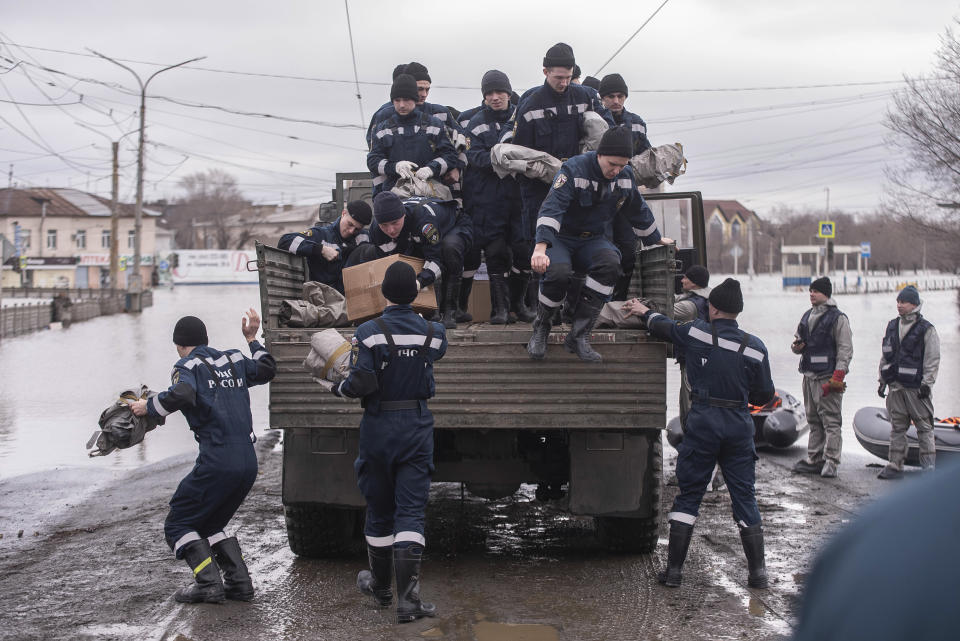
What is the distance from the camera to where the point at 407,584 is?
17.5 ft

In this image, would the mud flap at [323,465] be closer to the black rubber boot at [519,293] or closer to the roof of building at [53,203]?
the black rubber boot at [519,293]

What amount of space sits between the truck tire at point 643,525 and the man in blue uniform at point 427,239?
1615 millimetres

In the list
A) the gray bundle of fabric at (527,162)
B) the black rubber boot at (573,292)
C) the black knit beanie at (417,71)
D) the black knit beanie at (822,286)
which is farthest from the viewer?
the black knit beanie at (822,286)

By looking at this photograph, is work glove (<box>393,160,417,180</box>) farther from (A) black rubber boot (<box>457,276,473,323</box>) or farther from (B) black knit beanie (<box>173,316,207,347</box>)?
(B) black knit beanie (<box>173,316,207,347</box>)

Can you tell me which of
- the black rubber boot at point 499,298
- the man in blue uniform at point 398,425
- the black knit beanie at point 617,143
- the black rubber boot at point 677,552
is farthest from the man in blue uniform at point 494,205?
the black rubber boot at point 677,552

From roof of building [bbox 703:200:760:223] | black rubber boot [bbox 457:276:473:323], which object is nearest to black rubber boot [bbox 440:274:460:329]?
black rubber boot [bbox 457:276:473:323]

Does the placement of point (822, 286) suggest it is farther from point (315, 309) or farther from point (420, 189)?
point (315, 309)

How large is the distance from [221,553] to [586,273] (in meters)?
2.78

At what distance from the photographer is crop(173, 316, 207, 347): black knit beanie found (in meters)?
5.91

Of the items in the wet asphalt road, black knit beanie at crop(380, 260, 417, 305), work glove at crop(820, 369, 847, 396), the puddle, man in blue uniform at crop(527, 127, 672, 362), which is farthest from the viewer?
work glove at crop(820, 369, 847, 396)

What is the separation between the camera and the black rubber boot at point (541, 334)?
5.98m

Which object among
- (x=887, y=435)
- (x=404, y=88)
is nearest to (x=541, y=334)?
(x=404, y=88)

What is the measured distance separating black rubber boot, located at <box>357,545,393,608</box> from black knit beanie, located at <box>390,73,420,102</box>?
12.4ft

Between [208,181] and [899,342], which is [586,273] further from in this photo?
[208,181]
